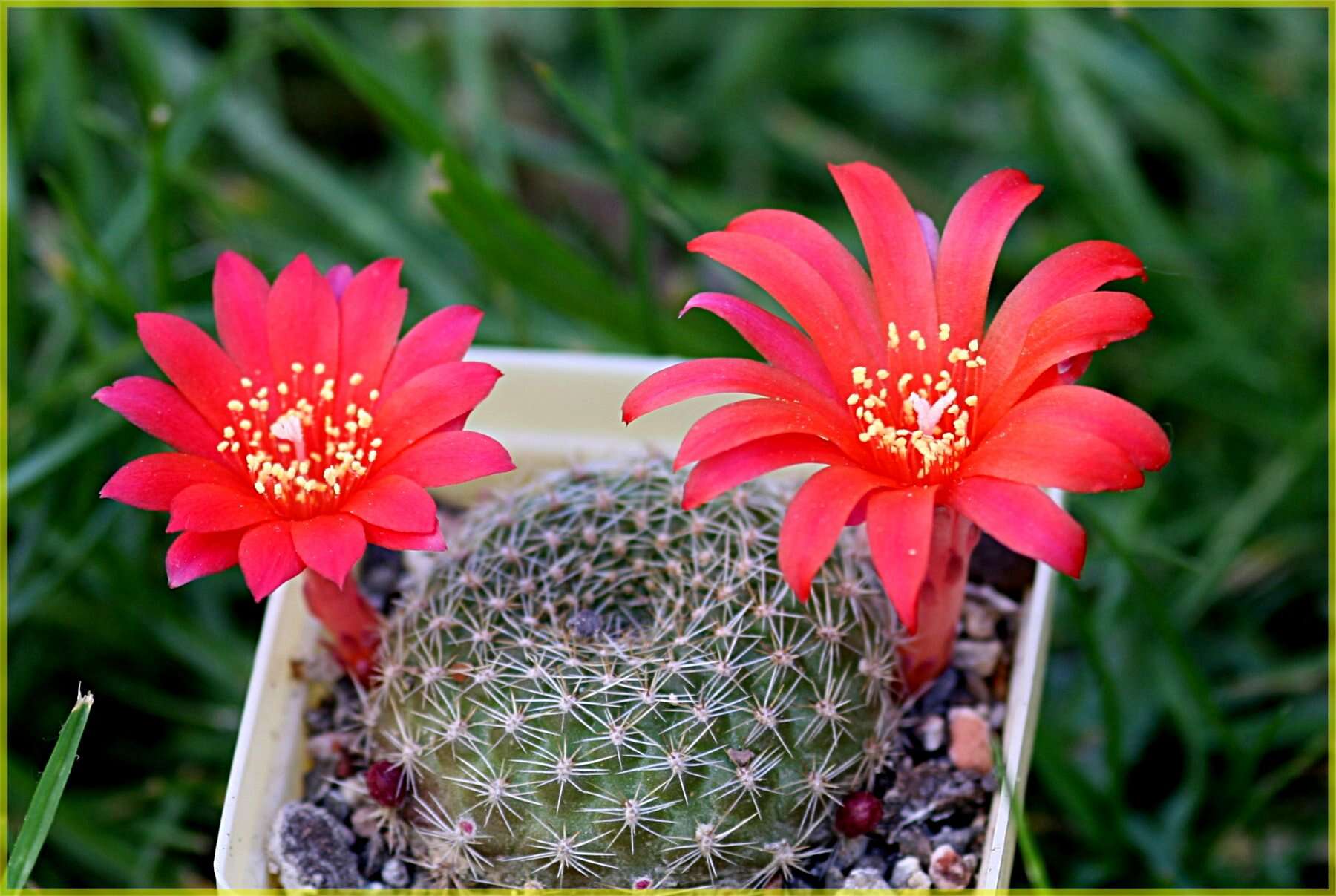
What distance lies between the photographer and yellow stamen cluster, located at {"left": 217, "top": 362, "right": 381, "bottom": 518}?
115 cm

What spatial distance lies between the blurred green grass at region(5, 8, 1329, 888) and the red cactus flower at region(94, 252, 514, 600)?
43 cm

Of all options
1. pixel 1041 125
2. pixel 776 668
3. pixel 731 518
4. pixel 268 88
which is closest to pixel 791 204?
pixel 1041 125

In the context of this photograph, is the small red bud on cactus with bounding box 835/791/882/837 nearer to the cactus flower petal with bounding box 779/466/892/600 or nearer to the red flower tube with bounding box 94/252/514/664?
the cactus flower petal with bounding box 779/466/892/600

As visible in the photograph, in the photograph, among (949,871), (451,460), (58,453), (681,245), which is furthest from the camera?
(681,245)

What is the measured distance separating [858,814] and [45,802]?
0.62 metres

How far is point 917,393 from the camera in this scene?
1.16 m

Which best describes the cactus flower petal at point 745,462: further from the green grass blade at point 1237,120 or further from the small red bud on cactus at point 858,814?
the green grass blade at point 1237,120

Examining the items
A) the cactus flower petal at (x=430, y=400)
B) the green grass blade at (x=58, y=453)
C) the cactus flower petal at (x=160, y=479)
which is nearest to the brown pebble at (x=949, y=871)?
the cactus flower petal at (x=430, y=400)

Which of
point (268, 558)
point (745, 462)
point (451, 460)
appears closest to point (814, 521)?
point (745, 462)

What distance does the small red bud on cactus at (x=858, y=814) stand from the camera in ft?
3.81

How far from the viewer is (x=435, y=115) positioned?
2029mm

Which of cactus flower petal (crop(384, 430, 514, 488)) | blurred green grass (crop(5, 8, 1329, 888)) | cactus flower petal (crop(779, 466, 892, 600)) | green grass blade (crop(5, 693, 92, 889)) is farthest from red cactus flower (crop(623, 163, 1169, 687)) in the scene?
green grass blade (crop(5, 693, 92, 889))

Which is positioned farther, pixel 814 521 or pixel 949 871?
pixel 949 871

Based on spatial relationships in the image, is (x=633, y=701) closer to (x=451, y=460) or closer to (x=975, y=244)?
(x=451, y=460)
